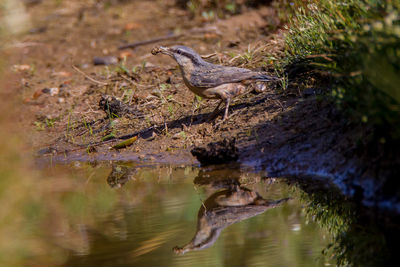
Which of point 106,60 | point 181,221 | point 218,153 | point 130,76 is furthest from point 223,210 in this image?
point 106,60

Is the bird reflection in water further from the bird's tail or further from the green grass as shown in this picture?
the bird's tail

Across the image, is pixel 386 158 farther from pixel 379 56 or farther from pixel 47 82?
pixel 47 82

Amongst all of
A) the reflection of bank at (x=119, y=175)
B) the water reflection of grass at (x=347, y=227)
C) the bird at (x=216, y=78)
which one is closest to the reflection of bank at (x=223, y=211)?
the water reflection of grass at (x=347, y=227)

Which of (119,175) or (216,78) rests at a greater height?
(216,78)

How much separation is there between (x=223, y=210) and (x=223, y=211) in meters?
0.03

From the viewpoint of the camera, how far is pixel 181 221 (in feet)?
15.0

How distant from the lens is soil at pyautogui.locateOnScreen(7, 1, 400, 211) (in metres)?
5.68

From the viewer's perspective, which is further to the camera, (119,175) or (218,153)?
(119,175)

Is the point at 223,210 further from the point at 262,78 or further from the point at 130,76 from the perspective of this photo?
the point at 130,76

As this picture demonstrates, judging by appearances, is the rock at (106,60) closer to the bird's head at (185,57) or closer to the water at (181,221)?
the bird's head at (185,57)

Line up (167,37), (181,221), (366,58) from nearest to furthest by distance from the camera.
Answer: (366,58)
(181,221)
(167,37)

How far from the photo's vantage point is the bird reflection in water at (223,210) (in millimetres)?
4034

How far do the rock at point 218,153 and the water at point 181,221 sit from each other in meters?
0.16

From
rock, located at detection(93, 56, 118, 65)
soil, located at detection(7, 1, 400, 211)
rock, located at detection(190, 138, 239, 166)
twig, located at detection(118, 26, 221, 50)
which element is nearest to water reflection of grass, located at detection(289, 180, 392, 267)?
soil, located at detection(7, 1, 400, 211)
